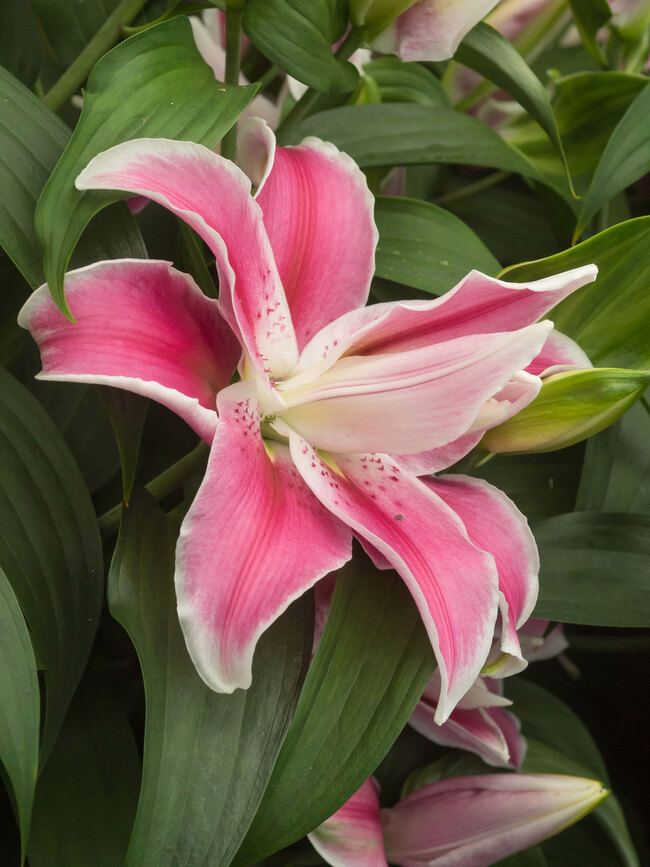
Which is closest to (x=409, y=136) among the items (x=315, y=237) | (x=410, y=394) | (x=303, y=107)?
(x=303, y=107)

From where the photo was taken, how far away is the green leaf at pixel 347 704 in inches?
13.3

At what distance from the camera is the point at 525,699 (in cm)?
69

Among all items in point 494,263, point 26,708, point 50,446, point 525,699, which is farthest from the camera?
point 525,699

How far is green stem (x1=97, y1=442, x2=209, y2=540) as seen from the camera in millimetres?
428

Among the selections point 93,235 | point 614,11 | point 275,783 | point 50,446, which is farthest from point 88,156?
point 614,11

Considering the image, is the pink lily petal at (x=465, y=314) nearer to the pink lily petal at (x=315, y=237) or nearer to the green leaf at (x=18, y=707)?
the pink lily petal at (x=315, y=237)

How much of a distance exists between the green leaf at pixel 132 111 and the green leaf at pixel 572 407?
7.6 inches

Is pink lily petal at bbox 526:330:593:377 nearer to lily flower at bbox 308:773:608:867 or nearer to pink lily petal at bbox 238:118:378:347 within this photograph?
pink lily petal at bbox 238:118:378:347

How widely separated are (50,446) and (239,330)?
136 millimetres

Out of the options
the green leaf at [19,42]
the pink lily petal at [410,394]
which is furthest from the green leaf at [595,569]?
the green leaf at [19,42]

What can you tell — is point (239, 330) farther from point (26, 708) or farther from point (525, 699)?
point (525, 699)

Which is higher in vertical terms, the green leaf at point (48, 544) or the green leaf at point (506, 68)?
the green leaf at point (506, 68)

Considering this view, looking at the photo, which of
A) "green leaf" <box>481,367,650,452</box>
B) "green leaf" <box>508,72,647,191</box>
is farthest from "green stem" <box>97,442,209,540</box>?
"green leaf" <box>508,72,647,191</box>

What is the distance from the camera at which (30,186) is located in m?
0.37
